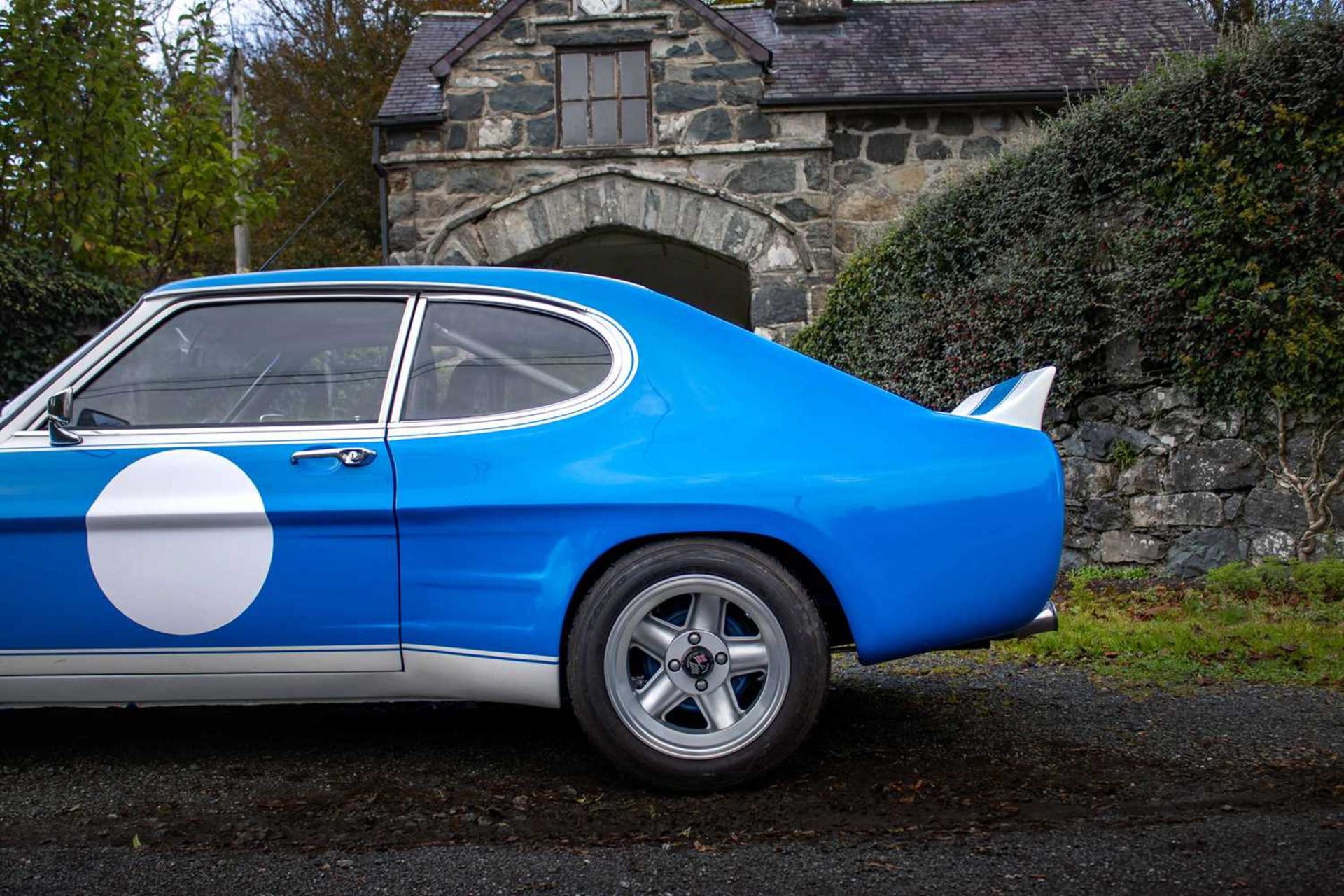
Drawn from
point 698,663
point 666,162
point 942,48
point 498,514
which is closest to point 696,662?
point 698,663

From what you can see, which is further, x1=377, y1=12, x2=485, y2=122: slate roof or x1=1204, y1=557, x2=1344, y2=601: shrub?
x1=377, y1=12, x2=485, y2=122: slate roof

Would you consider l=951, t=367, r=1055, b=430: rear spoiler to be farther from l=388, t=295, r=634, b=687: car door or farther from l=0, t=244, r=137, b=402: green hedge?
l=0, t=244, r=137, b=402: green hedge

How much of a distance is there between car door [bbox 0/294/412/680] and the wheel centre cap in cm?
82

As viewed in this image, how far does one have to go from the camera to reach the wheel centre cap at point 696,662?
3.13m

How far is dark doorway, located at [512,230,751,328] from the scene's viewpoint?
1464 cm

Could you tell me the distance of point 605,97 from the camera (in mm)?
14031

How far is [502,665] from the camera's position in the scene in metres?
3.18

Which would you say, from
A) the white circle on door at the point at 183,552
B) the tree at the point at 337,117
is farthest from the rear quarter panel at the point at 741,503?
the tree at the point at 337,117

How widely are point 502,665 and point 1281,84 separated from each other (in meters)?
5.53

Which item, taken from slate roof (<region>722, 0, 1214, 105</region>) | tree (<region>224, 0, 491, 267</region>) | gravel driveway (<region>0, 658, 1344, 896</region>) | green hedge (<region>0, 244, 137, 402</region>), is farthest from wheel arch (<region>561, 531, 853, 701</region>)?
tree (<region>224, 0, 491, 267</region>)

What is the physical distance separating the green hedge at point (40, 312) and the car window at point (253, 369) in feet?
20.6

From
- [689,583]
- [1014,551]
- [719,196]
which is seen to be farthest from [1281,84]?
[719,196]

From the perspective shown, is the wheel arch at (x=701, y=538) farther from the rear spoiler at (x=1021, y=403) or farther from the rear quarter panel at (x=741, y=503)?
the rear spoiler at (x=1021, y=403)

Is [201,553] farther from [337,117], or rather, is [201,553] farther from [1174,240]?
[337,117]
